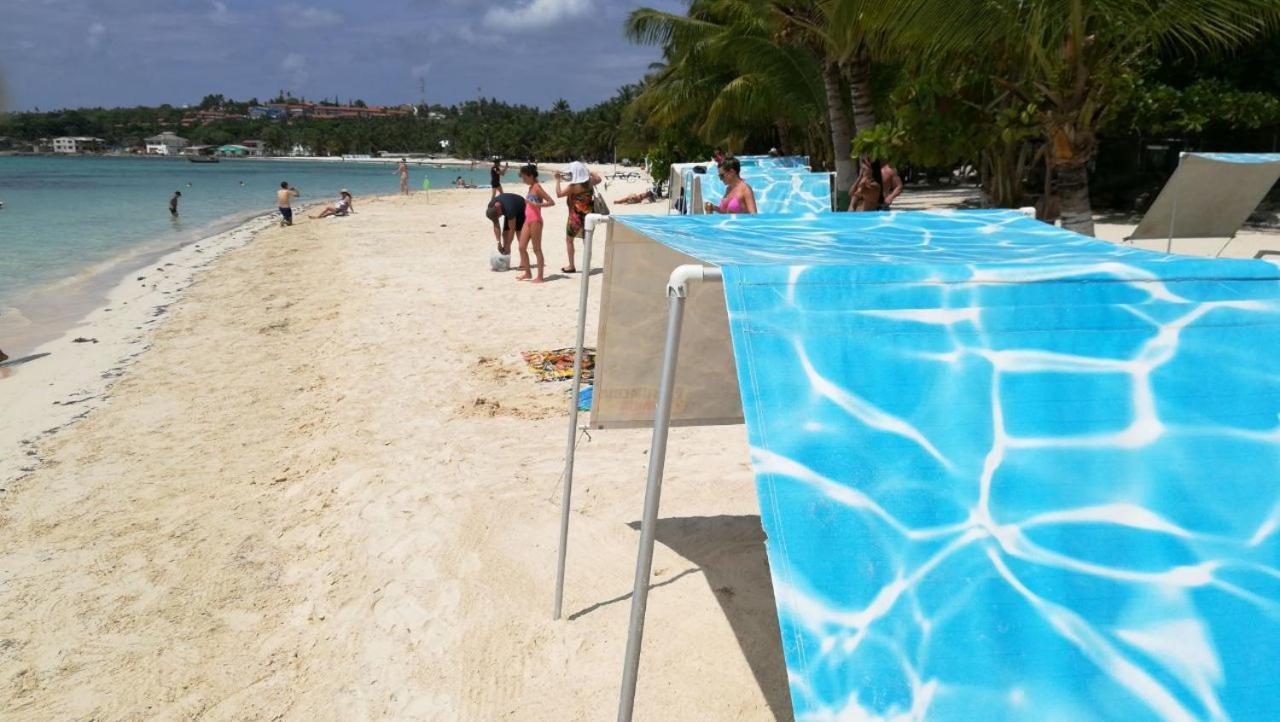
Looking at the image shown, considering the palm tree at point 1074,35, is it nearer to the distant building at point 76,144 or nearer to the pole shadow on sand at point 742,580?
the pole shadow on sand at point 742,580

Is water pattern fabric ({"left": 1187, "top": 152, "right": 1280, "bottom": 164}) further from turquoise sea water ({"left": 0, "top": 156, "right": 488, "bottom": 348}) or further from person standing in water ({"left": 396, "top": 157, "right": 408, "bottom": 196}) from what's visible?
person standing in water ({"left": 396, "top": 157, "right": 408, "bottom": 196})

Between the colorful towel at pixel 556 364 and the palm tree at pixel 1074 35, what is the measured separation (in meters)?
3.94

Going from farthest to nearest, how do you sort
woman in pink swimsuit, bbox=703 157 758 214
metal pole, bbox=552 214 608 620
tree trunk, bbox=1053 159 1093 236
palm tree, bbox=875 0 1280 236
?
woman in pink swimsuit, bbox=703 157 758 214
tree trunk, bbox=1053 159 1093 236
palm tree, bbox=875 0 1280 236
metal pole, bbox=552 214 608 620

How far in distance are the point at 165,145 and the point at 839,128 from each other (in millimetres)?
168673

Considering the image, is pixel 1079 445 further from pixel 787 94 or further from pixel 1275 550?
pixel 787 94

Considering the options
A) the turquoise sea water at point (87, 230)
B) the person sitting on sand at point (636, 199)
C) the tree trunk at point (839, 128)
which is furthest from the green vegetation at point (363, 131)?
the tree trunk at point (839, 128)

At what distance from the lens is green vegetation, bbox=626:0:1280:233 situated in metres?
6.24

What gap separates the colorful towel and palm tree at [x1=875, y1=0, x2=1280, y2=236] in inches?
155

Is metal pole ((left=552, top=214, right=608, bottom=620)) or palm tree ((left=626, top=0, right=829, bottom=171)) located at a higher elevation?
palm tree ((left=626, top=0, right=829, bottom=171))

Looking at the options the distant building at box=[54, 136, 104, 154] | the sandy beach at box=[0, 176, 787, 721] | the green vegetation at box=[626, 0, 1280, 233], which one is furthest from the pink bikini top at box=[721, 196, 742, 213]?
the distant building at box=[54, 136, 104, 154]

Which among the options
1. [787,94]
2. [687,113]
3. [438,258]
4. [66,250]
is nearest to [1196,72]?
[787,94]

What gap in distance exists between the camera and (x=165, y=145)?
151750 mm

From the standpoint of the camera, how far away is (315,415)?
249 inches

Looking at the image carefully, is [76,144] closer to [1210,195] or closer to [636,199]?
[636,199]
